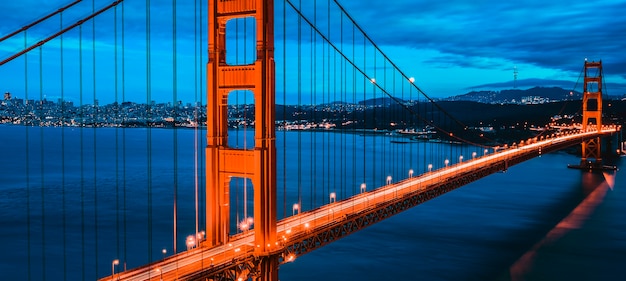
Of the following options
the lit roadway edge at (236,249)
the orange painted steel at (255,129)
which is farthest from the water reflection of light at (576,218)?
the orange painted steel at (255,129)

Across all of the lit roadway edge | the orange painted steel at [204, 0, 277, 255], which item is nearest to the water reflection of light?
the lit roadway edge

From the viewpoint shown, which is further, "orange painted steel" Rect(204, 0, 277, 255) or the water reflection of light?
the water reflection of light

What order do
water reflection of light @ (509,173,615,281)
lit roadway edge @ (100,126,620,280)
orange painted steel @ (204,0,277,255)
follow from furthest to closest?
water reflection of light @ (509,173,615,281) → orange painted steel @ (204,0,277,255) → lit roadway edge @ (100,126,620,280)

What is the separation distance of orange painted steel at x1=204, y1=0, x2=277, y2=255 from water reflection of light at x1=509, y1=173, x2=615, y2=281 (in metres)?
11.1

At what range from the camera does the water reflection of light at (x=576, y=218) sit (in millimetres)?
21250

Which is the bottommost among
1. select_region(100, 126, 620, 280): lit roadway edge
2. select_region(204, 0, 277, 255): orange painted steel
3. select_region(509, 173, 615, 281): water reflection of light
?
select_region(509, 173, 615, 281): water reflection of light

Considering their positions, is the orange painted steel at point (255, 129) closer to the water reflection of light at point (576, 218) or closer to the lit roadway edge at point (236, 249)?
the lit roadway edge at point (236, 249)

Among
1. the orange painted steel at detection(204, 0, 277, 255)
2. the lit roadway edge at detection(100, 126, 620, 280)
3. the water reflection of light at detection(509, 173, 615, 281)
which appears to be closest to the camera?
the lit roadway edge at detection(100, 126, 620, 280)

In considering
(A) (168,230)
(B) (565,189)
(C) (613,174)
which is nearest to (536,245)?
(A) (168,230)

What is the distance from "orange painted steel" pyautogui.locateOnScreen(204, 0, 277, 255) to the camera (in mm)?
12289

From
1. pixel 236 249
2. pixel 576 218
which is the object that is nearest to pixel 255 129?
pixel 236 249

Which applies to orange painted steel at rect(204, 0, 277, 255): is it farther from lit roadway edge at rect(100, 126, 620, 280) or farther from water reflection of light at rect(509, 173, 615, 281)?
water reflection of light at rect(509, 173, 615, 281)

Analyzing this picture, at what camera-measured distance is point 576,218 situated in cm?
3112

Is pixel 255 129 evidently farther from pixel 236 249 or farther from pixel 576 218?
pixel 576 218
